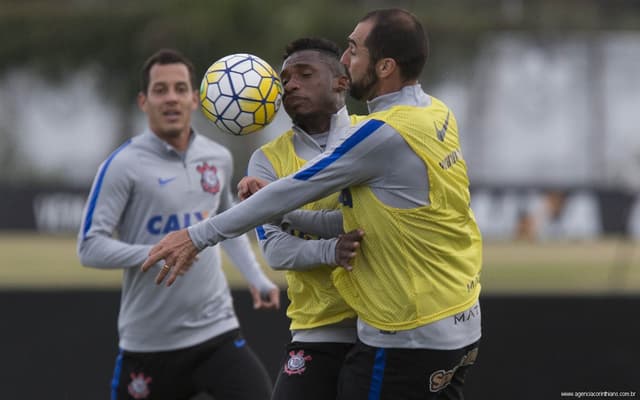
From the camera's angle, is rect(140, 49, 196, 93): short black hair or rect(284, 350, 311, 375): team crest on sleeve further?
rect(140, 49, 196, 93): short black hair

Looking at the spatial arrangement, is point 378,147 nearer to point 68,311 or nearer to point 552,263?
point 68,311

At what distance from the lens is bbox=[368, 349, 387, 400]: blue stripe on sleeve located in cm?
417

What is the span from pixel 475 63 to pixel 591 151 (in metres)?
4.26

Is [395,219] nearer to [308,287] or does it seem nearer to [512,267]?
[308,287]

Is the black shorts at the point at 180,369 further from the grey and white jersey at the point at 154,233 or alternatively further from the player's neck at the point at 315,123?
the player's neck at the point at 315,123

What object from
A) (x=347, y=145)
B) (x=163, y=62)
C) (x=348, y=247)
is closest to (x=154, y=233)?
(x=163, y=62)

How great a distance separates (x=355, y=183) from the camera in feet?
13.6

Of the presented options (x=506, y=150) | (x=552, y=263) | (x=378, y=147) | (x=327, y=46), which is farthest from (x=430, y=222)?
(x=506, y=150)

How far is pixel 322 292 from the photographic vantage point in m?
4.67

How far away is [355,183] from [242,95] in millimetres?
792

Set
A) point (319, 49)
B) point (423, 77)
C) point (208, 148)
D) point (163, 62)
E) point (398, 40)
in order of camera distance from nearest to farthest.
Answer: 1. point (398, 40)
2. point (319, 49)
3. point (163, 62)
4. point (208, 148)
5. point (423, 77)

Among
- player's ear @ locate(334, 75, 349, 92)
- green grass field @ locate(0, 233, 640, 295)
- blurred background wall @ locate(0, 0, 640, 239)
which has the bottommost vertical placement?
green grass field @ locate(0, 233, 640, 295)

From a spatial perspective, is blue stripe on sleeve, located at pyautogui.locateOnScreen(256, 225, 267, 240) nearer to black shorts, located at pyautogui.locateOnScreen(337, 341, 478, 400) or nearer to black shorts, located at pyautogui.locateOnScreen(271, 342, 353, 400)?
black shorts, located at pyautogui.locateOnScreen(271, 342, 353, 400)

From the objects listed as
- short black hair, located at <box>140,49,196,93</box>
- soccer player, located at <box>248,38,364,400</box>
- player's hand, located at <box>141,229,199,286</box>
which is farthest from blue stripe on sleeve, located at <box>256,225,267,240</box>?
short black hair, located at <box>140,49,196,93</box>
